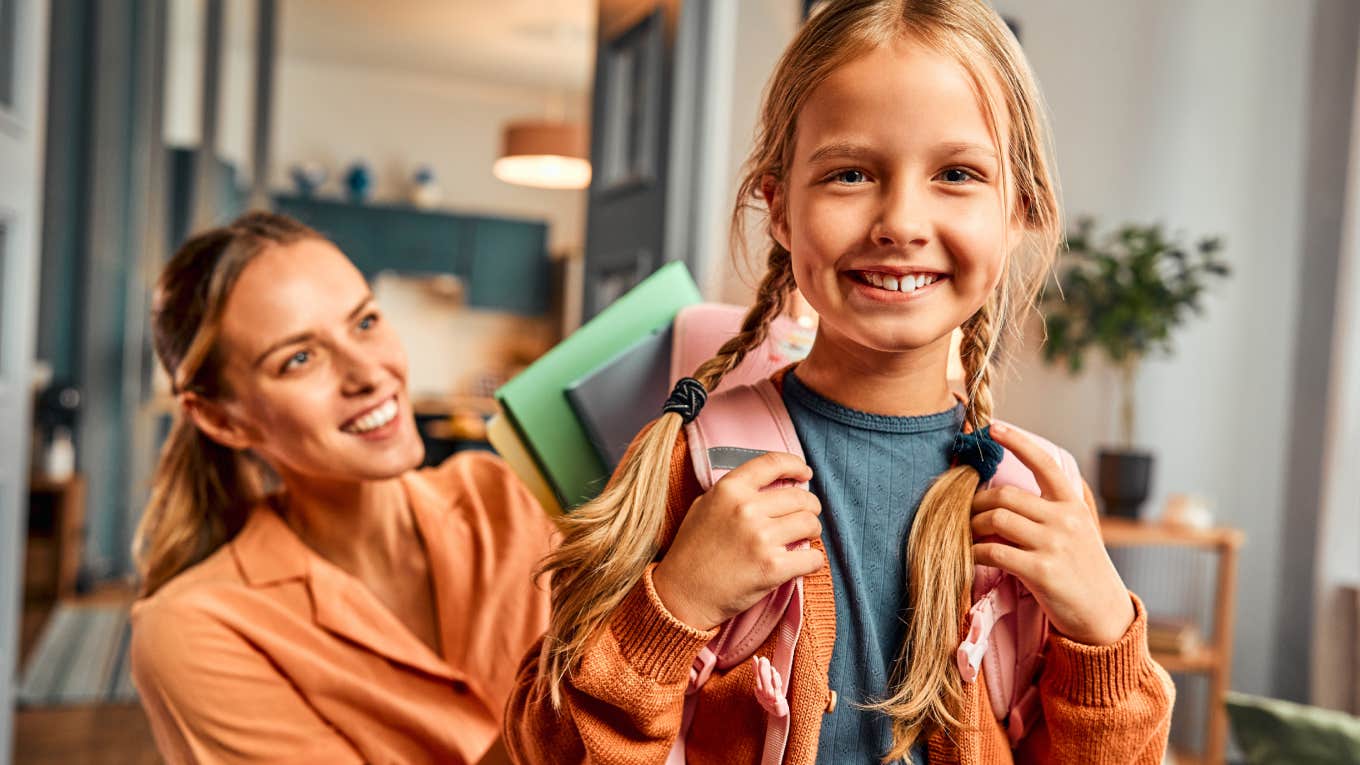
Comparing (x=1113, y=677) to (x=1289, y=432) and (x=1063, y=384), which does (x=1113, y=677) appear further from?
(x=1289, y=432)

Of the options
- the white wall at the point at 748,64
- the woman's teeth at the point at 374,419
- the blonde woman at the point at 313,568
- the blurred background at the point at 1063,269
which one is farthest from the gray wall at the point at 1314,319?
the woman's teeth at the point at 374,419

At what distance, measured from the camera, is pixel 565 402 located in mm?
1009

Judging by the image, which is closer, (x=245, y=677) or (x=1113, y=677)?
(x=1113, y=677)

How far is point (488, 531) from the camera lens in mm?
1301

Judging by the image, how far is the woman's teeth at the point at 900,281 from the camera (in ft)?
2.04

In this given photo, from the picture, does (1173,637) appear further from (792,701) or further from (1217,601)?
(792,701)

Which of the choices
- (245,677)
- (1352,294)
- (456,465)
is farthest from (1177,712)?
(245,677)

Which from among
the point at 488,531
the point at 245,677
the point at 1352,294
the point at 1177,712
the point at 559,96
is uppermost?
the point at 559,96

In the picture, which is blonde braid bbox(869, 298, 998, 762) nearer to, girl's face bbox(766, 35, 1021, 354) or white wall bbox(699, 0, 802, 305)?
girl's face bbox(766, 35, 1021, 354)

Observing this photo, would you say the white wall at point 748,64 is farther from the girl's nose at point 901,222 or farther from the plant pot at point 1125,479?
the girl's nose at point 901,222

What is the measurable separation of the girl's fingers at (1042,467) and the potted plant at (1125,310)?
2551mm

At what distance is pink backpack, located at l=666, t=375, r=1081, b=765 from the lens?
67 centimetres

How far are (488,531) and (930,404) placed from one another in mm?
711

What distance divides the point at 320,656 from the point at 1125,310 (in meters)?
2.62
